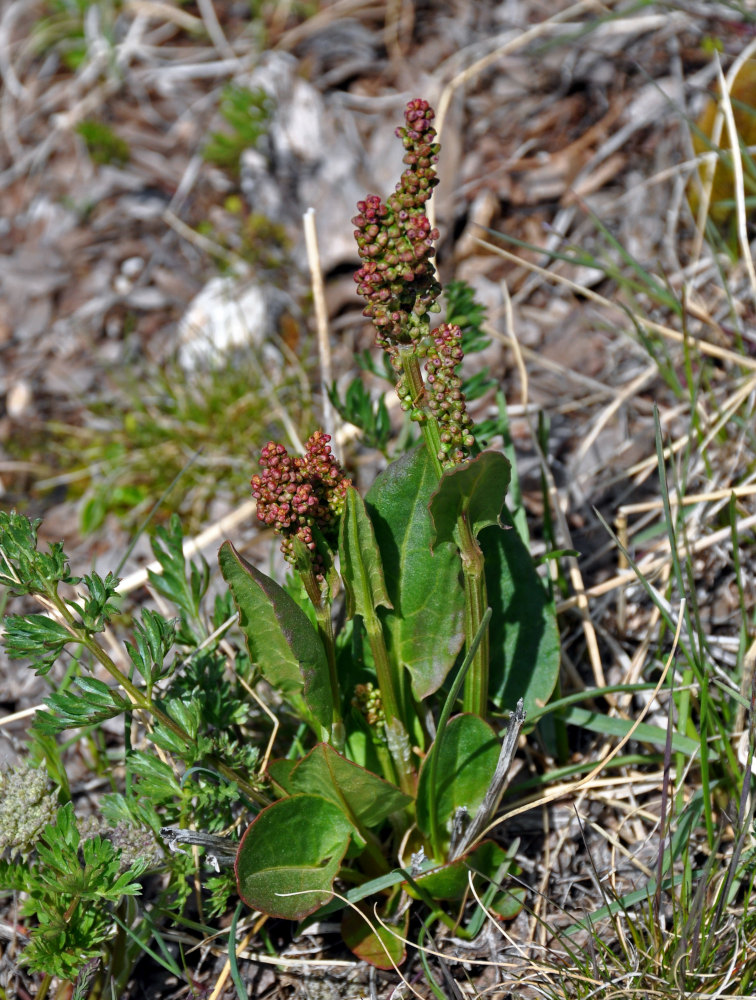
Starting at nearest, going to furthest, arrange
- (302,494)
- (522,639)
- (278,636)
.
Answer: (302,494) → (278,636) → (522,639)

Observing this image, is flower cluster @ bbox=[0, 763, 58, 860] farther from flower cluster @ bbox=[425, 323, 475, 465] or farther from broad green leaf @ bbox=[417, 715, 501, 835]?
flower cluster @ bbox=[425, 323, 475, 465]

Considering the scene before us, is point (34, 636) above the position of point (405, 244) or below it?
below

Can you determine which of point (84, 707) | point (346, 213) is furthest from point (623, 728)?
point (346, 213)

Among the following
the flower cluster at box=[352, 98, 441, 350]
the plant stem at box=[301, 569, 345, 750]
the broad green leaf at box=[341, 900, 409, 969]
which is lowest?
the broad green leaf at box=[341, 900, 409, 969]

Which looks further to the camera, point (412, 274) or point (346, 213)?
point (346, 213)

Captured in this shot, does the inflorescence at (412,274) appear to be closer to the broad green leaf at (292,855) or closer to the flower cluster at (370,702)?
the flower cluster at (370,702)

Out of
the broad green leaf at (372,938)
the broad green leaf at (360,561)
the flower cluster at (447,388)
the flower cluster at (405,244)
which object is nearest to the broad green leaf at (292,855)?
the broad green leaf at (372,938)

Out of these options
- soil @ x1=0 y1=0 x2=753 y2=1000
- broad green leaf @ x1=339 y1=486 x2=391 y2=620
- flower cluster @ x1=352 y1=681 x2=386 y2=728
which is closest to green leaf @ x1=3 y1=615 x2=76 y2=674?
broad green leaf @ x1=339 y1=486 x2=391 y2=620

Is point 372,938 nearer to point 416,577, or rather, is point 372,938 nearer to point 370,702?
point 370,702
